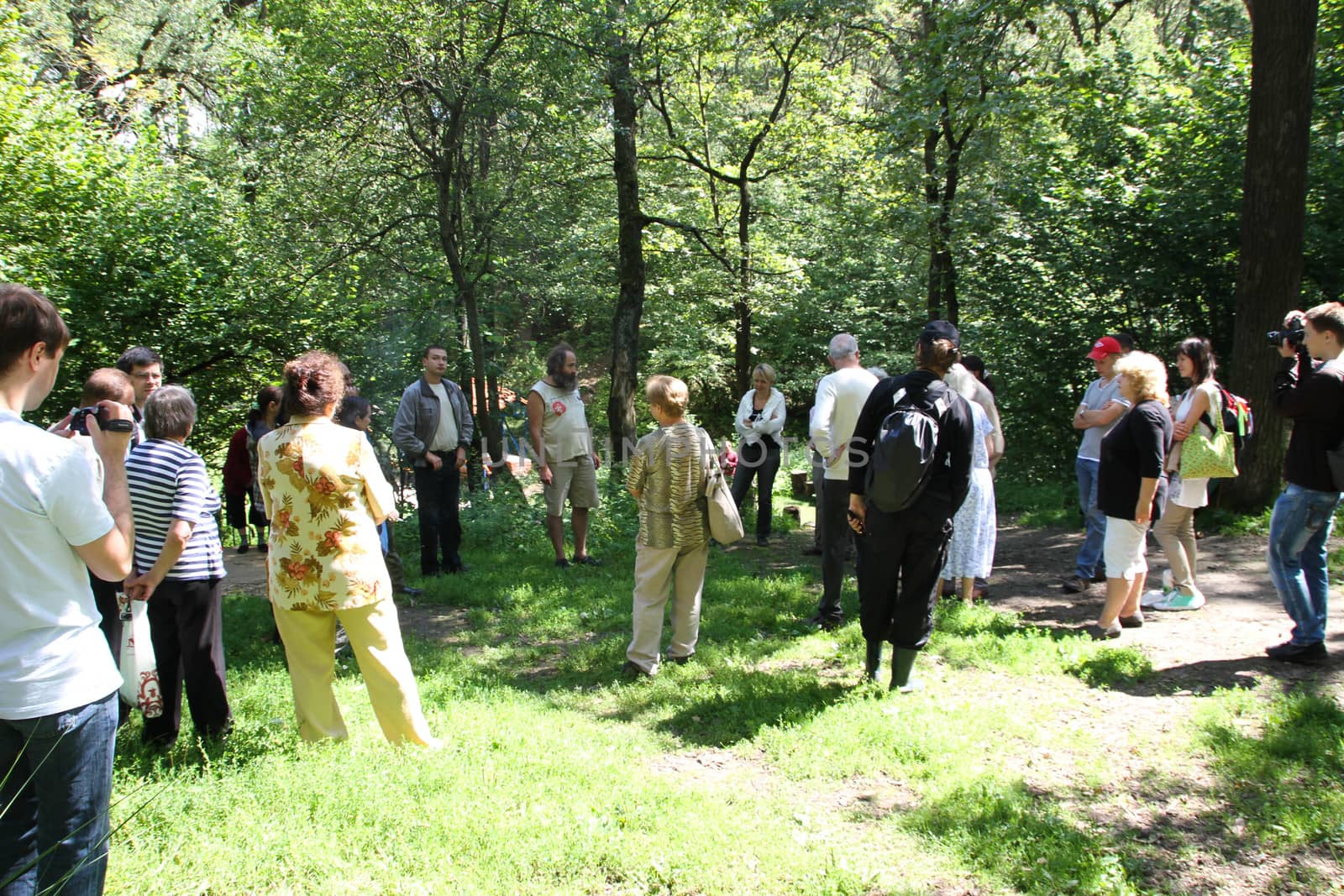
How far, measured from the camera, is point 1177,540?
6.34 meters

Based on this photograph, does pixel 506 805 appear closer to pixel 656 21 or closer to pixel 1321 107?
pixel 656 21

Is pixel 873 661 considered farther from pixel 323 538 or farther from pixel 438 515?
pixel 438 515

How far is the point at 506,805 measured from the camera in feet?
11.5

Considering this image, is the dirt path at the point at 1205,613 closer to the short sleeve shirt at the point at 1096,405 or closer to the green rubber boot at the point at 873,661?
the short sleeve shirt at the point at 1096,405

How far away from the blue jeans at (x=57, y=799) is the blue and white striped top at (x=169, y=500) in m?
1.56

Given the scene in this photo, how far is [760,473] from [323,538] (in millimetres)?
6504

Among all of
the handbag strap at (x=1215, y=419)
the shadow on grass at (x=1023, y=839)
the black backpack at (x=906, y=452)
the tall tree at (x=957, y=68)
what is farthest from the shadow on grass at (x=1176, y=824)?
the tall tree at (x=957, y=68)

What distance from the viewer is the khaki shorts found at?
826 cm

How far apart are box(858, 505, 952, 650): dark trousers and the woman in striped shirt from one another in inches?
131

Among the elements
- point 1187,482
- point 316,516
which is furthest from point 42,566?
point 1187,482

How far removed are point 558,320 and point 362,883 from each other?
2658cm

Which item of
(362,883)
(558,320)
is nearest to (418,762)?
(362,883)

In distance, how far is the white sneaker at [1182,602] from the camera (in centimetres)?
635

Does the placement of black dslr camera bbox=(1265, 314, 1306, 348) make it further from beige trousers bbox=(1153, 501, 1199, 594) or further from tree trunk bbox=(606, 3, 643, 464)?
tree trunk bbox=(606, 3, 643, 464)
